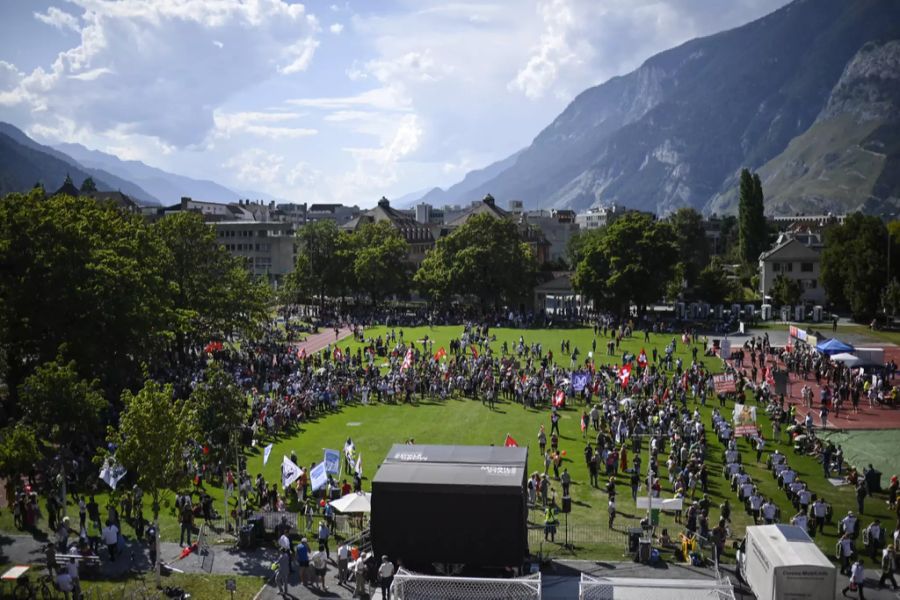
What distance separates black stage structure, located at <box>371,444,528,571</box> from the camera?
66.9 ft

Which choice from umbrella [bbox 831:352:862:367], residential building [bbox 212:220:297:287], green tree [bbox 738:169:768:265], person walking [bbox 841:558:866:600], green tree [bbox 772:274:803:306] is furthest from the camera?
residential building [bbox 212:220:297:287]

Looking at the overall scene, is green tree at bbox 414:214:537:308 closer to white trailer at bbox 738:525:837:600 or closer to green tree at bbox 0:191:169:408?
green tree at bbox 0:191:169:408

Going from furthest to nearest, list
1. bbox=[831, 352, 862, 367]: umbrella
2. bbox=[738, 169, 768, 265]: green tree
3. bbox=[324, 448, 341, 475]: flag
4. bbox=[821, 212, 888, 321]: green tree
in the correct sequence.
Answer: bbox=[738, 169, 768, 265]: green tree, bbox=[821, 212, 888, 321]: green tree, bbox=[831, 352, 862, 367]: umbrella, bbox=[324, 448, 341, 475]: flag

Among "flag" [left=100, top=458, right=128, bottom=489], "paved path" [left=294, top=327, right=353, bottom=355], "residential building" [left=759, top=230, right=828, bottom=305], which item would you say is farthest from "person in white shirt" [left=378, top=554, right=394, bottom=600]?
"residential building" [left=759, top=230, right=828, bottom=305]

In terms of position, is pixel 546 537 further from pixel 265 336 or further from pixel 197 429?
pixel 265 336

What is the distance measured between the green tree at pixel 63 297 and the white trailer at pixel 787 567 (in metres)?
28.1

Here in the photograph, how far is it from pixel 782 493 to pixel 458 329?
45228 mm

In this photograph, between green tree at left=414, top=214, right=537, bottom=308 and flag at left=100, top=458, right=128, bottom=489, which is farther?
green tree at left=414, top=214, right=537, bottom=308

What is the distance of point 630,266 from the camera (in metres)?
73.6

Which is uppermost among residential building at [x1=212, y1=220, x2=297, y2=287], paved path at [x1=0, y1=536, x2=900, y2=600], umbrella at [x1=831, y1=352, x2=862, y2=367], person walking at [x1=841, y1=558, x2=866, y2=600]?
residential building at [x1=212, y1=220, x2=297, y2=287]

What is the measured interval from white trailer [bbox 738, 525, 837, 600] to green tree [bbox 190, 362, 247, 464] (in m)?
16.3

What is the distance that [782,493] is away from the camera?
29281 millimetres

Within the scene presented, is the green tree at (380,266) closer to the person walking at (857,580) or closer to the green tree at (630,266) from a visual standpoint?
the green tree at (630,266)

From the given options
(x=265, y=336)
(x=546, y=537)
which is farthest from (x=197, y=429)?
(x=265, y=336)
